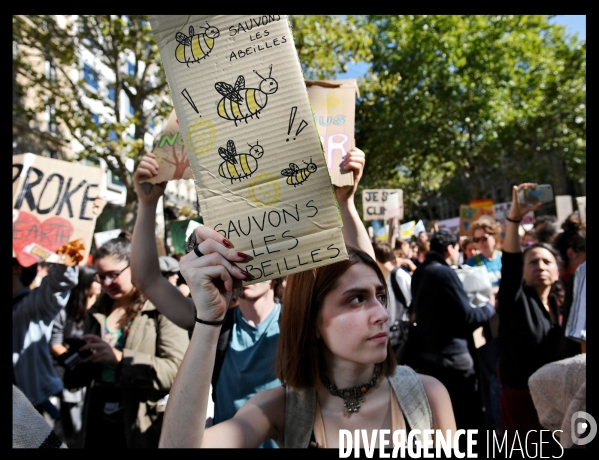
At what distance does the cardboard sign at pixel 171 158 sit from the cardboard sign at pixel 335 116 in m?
0.64

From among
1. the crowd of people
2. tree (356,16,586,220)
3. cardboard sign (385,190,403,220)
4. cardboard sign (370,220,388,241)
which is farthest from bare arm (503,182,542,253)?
tree (356,16,586,220)

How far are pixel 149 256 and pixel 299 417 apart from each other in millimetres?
1018

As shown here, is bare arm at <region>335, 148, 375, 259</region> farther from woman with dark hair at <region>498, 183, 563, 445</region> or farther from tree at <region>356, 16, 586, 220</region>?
tree at <region>356, 16, 586, 220</region>

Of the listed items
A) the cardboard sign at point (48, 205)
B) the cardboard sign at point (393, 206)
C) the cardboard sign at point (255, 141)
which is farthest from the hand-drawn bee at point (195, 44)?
the cardboard sign at point (393, 206)

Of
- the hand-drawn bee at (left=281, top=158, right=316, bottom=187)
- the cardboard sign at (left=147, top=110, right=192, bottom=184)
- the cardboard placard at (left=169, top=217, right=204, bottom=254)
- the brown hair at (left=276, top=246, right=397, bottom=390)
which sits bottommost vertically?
the brown hair at (left=276, top=246, right=397, bottom=390)

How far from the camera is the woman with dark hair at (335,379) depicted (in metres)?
1.75

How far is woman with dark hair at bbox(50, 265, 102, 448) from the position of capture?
447 centimetres

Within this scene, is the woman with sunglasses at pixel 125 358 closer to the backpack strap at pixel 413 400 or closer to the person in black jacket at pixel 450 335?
the backpack strap at pixel 413 400

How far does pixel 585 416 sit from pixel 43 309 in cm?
338

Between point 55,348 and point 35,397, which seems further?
point 55,348

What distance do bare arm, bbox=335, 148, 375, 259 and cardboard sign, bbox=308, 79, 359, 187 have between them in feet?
0.22
